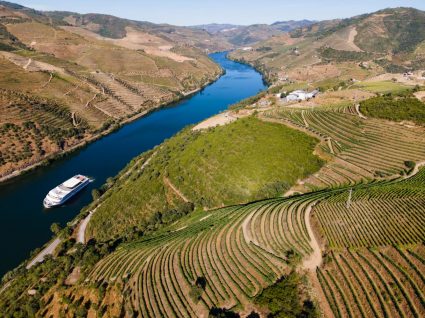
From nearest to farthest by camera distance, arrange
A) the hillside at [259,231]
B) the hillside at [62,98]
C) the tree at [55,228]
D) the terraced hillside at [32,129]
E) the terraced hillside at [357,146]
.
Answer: the hillside at [259,231], the tree at [55,228], the terraced hillside at [357,146], the terraced hillside at [32,129], the hillside at [62,98]

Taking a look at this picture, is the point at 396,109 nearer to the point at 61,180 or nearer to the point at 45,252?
the point at 45,252

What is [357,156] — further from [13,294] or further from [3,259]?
[3,259]

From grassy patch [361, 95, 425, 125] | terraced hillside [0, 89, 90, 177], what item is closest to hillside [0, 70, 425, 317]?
grassy patch [361, 95, 425, 125]

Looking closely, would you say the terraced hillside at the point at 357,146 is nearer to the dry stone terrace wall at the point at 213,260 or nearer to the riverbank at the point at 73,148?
the dry stone terrace wall at the point at 213,260

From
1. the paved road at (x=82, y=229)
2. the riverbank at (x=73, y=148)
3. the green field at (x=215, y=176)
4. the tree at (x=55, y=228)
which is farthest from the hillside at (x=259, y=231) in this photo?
the riverbank at (x=73, y=148)

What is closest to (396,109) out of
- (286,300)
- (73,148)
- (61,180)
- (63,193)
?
(286,300)

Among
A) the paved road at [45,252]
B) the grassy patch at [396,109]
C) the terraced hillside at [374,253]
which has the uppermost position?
the grassy patch at [396,109]
